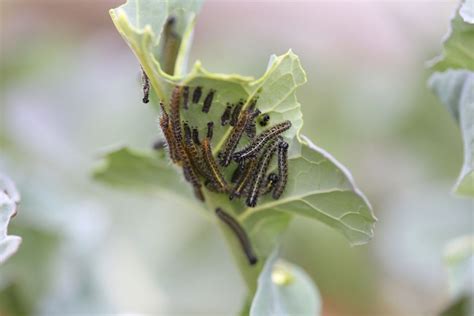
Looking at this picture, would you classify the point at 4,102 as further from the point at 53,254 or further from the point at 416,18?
the point at 416,18

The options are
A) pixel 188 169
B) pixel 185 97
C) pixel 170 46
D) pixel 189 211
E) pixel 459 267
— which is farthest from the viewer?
pixel 189 211

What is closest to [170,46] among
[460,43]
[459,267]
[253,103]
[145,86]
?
[145,86]

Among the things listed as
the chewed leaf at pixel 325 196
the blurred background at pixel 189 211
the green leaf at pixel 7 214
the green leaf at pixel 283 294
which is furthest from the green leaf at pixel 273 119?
the blurred background at pixel 189 211

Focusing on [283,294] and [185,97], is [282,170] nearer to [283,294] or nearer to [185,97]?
[185,97]

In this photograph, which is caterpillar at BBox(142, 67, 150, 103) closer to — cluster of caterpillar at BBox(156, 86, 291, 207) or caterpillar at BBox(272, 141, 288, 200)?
cluster of caterpillar at BBox(156, 86, 291, 207)

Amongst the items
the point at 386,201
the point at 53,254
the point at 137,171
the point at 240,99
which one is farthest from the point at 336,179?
the point at 386,201

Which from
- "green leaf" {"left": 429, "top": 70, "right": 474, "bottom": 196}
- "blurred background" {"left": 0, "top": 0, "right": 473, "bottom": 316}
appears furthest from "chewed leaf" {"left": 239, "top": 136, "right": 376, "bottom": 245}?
"blurred background" {"left": 0, "top": 0, "right": 473, "bottom": 316}

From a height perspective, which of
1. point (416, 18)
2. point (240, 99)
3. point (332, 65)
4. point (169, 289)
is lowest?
point (169, 289)
